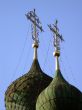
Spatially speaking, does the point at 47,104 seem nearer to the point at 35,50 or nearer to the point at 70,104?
the point at 70,104

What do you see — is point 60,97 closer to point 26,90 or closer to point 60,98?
point 60,98

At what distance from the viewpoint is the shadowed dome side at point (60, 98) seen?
2738cm

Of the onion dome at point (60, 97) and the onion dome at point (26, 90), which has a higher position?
the onion dome at point (26, 90)

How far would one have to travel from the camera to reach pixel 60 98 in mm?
27406

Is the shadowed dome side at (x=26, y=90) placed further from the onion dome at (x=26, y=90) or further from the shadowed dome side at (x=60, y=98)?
the shadowed dome side at (x=60, y=98)

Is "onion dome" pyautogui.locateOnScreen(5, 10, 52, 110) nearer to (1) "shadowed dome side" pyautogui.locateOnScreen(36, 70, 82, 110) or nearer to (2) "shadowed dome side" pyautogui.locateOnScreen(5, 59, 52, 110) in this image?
(2) "shadowed dome side" pyautogui.locateOnScreen(5, 59, 52, 110)

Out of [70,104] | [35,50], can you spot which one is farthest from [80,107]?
[35,50]

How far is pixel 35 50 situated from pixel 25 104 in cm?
407

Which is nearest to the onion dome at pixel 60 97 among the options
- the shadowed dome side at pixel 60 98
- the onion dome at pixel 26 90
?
the shadowed dome side at pixel 60 98

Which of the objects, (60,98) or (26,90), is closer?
(60,98)

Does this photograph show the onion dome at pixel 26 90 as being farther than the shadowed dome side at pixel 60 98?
Yes

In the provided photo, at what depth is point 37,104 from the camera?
28.2m

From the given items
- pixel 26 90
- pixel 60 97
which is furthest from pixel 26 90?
pixel 60 97

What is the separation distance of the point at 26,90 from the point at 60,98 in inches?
138
